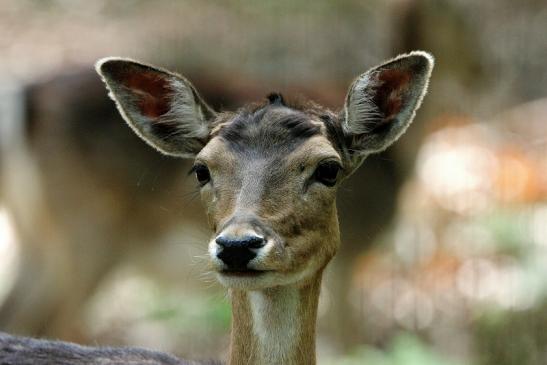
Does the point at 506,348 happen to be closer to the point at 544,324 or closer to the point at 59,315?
the point at 544,324

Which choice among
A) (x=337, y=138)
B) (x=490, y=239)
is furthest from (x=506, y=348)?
(x=337, y=138)

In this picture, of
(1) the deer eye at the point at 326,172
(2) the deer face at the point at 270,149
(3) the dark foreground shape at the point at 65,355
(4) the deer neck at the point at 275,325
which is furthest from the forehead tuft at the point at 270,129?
(3) the dark foreground shape at the point at 65,355

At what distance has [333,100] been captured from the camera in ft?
38.8

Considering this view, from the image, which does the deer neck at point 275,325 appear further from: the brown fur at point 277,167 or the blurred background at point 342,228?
the blurred background at point 342,228

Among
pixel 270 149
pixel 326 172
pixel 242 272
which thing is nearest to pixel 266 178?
pixel 270 149

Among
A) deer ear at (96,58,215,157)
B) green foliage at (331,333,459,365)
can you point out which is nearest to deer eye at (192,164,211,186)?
deer ear at (96,58,215,157)

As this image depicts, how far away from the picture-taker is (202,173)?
18.2 feet

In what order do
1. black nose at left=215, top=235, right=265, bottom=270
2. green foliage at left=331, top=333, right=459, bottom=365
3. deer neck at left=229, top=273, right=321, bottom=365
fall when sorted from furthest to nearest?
1. green foliage at left=331, top=333, right=459, bottom=365
2. deer neck at left=229, top=273, right=321, bottom=365
3. black nose at left=215, top=235, right=265, bottom=270

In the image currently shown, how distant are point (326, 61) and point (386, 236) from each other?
549cm

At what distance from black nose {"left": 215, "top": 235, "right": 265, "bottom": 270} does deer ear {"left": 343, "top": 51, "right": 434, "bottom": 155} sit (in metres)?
1.18

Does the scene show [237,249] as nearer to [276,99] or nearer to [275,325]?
[275,325]

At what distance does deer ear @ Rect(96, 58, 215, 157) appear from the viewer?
590 centimetres

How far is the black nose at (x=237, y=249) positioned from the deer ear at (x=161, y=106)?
1.20 m

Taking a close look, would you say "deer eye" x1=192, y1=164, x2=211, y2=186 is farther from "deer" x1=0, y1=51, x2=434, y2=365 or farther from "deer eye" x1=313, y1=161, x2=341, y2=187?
"deer eye" x1=313, y1=161, x2=341, y2=187
